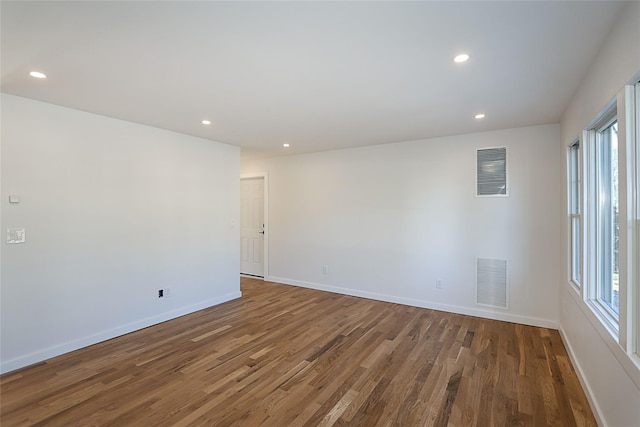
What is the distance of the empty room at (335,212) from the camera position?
168 centimetres

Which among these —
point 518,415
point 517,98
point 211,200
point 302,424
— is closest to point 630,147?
point 517,98

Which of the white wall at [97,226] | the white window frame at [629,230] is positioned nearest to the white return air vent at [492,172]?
the white window frame at [629,230]

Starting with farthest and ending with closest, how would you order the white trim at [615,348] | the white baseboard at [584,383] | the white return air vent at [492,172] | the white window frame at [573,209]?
the white return air vent at [492,172], the white window frame at [573,209], the white baseboard at [584,383], the white trim at [615,348]

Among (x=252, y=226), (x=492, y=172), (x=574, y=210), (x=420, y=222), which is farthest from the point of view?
(x=252, y=226)

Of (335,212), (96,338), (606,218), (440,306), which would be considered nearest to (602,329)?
(606,218)

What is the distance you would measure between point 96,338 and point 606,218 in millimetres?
4898

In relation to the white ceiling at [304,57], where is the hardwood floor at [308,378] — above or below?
below

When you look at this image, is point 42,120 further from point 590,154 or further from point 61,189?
point 590,154

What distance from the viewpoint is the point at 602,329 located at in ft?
6.23

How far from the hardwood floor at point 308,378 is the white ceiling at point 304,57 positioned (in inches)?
97.5

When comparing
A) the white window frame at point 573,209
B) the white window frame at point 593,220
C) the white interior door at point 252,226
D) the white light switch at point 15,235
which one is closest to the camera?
the white window frame at point 593,220

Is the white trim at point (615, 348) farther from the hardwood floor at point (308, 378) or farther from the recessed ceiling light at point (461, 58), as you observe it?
the recessed ceiling light at point (461, 58)

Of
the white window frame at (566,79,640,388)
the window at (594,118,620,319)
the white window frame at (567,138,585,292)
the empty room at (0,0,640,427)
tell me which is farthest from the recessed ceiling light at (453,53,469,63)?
the white window frame at (567,138,585,292)

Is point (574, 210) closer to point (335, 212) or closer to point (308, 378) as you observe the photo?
point (308, 378)
